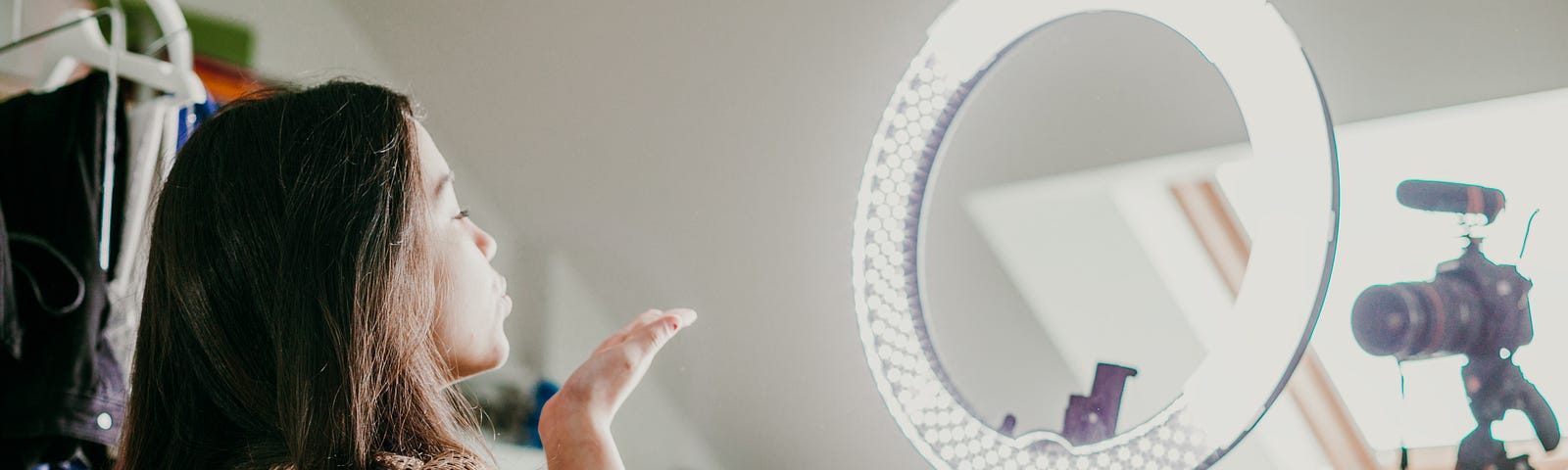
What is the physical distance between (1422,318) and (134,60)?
121cm

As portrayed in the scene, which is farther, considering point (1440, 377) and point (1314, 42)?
point (1314, 42)

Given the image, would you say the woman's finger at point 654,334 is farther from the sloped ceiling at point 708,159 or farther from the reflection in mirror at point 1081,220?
the sloped ceiling at point 708,159

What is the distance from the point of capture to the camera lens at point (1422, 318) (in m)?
0.73

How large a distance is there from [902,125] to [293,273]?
1.50 ft

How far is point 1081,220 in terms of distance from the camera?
114 cm

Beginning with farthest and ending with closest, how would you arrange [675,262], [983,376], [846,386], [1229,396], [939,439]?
[675,262] < [846,386] < [983,376] < [939,439] < [1229,396]

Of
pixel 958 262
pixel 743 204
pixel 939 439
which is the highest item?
pixel 743 204

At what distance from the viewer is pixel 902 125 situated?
957 mm

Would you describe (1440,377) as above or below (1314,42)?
below

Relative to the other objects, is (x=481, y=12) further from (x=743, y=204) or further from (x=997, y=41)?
(x=997, y=41)

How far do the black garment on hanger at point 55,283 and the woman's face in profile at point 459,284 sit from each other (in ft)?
1.42

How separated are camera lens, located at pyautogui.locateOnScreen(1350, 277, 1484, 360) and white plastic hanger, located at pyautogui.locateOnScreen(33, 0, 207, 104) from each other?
114cm

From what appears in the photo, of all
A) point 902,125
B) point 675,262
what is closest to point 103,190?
point 675,262

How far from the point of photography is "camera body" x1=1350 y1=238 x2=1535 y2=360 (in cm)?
73
